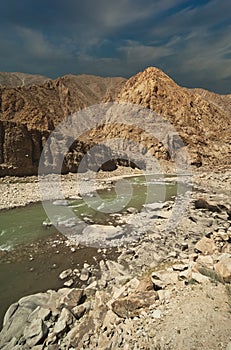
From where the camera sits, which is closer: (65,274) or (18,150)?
(65,274)

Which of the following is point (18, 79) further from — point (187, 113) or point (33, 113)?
point (187, 113)

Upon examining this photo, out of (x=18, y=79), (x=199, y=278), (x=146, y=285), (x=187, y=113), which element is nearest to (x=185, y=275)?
(x=199, y=278)

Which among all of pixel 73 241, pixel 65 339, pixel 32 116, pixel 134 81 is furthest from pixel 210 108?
pixel 65 339

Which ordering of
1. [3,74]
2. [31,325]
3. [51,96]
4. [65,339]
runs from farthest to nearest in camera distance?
1. [3,74]
2. [51,96]
3. [31,325]
4. [65,339]

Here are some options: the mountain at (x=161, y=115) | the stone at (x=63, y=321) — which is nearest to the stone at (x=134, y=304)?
the stone at (x=63, y=321)

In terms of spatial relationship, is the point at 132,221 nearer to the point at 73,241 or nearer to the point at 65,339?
the point at 73,241

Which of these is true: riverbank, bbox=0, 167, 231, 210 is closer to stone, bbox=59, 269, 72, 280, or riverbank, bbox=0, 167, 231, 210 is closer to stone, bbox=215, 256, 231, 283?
stone, bbox=59, 269, 72, 280
